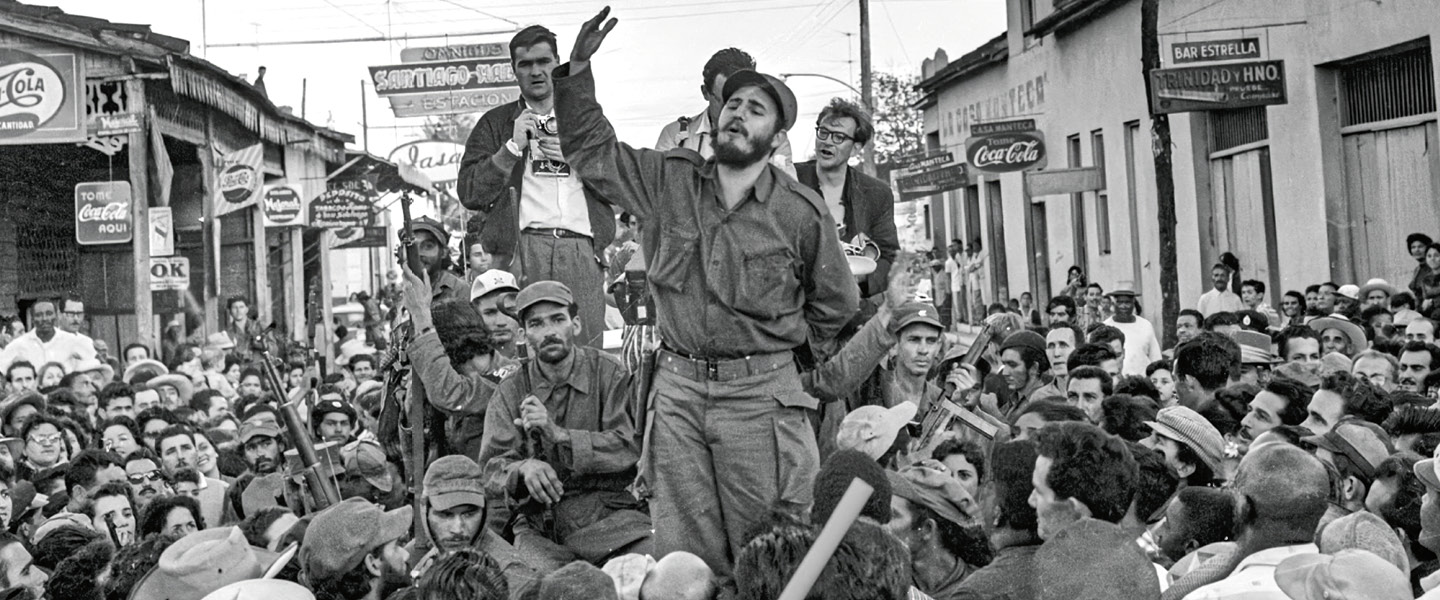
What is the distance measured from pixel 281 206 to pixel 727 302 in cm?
2526

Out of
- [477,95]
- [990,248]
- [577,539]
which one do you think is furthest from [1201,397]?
[990,248]

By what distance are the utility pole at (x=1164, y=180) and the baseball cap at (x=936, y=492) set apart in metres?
14.9

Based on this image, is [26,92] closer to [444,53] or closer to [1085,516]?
[444,53]

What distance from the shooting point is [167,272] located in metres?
23.5

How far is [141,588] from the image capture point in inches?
257

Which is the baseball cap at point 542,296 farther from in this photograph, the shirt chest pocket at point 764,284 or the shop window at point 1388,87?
the shop window at point 1388,87

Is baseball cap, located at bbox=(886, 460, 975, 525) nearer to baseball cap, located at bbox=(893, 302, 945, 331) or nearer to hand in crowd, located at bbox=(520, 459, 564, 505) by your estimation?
baseball cap, located at bbox=(893, 302, 945, 331)

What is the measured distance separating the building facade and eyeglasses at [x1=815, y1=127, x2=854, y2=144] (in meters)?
11.1

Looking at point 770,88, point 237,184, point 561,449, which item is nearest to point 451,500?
point 561,449

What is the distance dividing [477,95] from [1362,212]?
42.7 feet

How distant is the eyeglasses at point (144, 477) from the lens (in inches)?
375

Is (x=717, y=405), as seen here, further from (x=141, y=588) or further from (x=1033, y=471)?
(x=141, y=588)

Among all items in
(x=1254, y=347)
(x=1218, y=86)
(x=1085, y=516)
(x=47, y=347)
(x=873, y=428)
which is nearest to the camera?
(x=1085, y=516)

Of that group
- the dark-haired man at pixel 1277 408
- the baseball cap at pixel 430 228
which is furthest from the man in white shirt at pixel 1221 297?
the baseball cap at pixel 430 228
